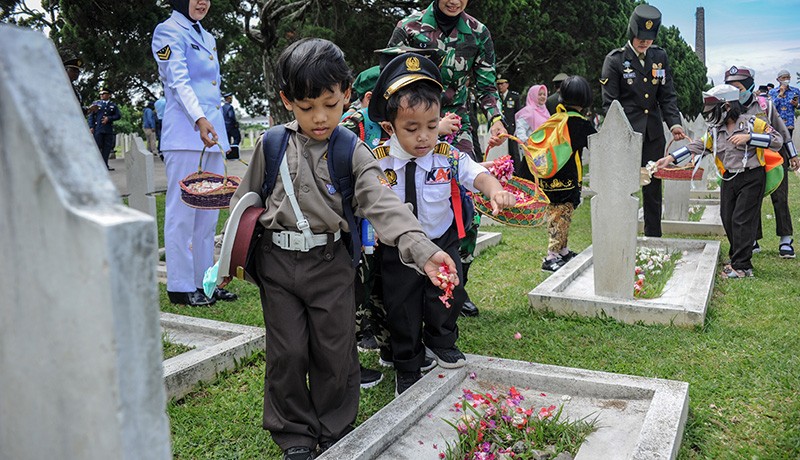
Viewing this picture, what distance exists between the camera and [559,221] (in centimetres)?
649

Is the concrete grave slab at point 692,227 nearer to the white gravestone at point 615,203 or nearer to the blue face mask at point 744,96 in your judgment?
the blue face mask at point 744,96

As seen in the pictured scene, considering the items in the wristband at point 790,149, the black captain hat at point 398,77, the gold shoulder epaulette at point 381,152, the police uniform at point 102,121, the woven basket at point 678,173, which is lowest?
the woven basket at point 678,173

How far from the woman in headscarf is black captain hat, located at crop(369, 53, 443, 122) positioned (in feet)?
27.6

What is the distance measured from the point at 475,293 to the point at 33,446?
4533 millimetres

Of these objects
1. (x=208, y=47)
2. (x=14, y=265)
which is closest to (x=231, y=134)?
(x=208, y=47)

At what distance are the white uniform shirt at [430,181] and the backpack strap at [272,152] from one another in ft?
2.57

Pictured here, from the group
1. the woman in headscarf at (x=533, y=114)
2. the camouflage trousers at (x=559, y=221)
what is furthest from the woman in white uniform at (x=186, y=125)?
the woman in headscarf at (x=533, y=114)

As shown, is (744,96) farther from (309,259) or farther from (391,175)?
(309,259)

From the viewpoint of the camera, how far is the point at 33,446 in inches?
45.9

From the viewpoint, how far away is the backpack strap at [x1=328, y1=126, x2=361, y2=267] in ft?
8.63

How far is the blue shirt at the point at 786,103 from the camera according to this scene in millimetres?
13505

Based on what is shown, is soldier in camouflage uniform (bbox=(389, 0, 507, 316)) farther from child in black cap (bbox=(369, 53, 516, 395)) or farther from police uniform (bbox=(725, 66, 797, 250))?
police uniform (bbox=(725, 66, 797, 250))

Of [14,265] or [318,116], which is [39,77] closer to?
[14,265]

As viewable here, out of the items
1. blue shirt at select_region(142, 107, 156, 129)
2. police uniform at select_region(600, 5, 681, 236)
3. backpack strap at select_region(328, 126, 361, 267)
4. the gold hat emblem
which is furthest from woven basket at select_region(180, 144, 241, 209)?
blue shirt at select_region(142, 107, 156, 129)
